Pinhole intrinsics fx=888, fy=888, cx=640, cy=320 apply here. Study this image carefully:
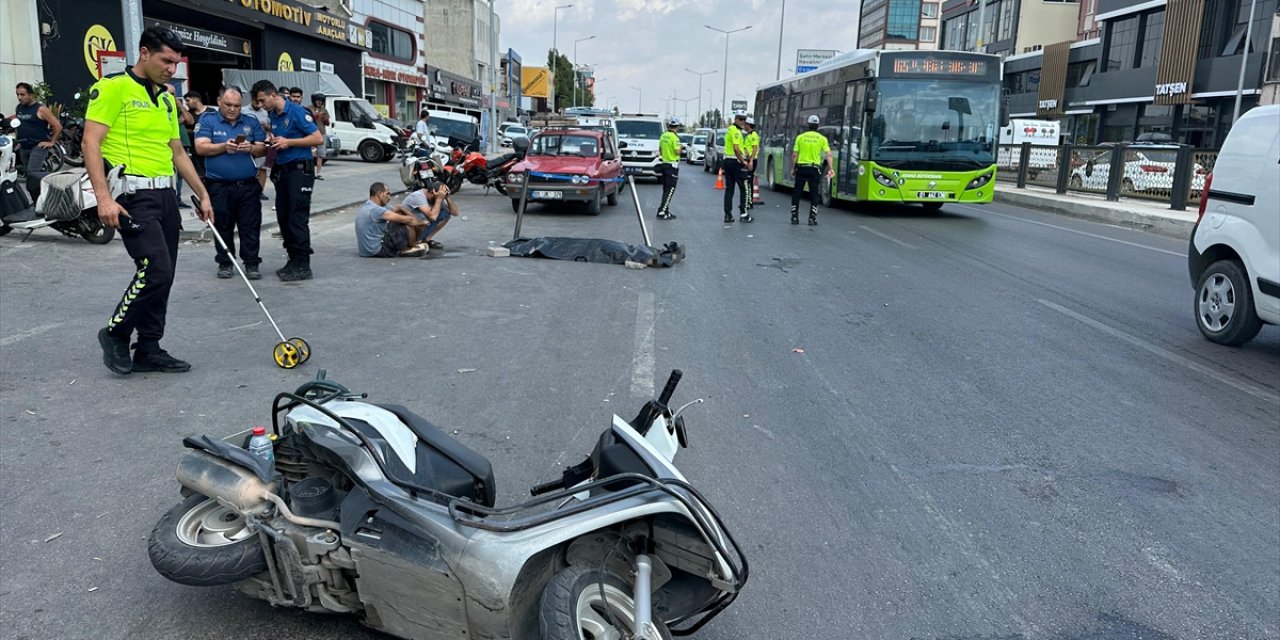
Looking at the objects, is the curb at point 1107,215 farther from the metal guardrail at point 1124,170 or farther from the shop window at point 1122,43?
the shop window at point 1122,43

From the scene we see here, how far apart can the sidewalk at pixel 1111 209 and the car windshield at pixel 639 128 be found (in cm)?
1149

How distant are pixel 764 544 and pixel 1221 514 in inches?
88.4

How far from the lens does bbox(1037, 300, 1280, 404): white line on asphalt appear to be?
6.17 m

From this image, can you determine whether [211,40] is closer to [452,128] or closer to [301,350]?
[452,128]

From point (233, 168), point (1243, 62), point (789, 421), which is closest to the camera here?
point (789, 421)

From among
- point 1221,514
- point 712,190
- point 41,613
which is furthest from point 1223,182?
point 712,190

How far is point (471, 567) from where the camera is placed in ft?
7.95

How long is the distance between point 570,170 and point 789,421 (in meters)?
12.3

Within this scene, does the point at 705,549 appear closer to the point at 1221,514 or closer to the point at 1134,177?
the point at 1221,514

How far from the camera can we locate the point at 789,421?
17.5 feet

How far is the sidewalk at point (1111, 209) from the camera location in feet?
59.9

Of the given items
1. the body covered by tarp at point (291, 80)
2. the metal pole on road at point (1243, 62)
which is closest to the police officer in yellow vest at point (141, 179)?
the body covered by tarp at point (291, 80)

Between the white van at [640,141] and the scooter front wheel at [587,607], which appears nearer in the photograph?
the scooter front wheel at [587,607]

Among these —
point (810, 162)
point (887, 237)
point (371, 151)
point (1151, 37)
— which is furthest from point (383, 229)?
point (1151, 37)
